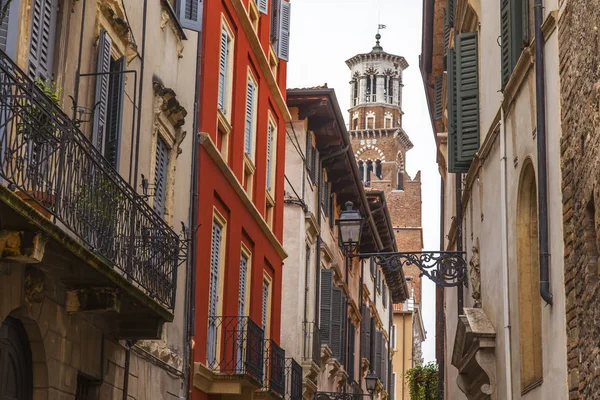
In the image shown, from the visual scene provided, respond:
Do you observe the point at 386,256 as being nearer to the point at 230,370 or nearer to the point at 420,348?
the point at 230,370

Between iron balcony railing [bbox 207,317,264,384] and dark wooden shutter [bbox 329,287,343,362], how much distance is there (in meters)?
11.2

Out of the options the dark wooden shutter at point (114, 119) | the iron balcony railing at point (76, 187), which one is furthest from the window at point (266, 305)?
the dark wooden shutter at point (114, 119)

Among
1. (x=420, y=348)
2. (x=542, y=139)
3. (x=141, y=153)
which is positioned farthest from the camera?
(x=420, y=348)

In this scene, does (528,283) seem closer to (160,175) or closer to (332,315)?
(160,175)

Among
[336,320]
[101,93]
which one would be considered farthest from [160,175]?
[336,320]

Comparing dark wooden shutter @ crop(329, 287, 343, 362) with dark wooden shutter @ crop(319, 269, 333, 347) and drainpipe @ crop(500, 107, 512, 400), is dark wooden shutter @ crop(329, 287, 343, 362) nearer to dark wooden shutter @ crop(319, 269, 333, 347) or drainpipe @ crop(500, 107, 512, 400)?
dark wooden shutter @ crop(319, 269, 333, 347)

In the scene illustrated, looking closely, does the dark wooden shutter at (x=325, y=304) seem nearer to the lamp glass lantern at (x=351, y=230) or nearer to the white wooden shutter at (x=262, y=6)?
the white wooden shutter at (x=262, y=6)

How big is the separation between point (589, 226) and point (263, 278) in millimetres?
12804

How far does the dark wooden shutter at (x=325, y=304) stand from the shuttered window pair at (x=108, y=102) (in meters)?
17.2

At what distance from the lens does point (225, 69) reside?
63.8 feet

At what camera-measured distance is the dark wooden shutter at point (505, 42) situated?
46.7ft

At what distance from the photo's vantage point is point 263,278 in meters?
22.3

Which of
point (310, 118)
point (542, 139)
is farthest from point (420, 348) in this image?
point (542, 139)

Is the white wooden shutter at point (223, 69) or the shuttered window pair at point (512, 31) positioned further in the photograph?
the white wooden shutter at point (223, 69)
